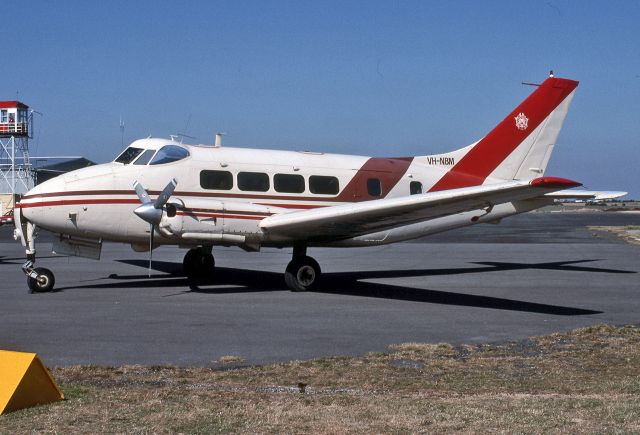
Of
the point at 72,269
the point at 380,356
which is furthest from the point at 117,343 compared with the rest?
the point at 72,269

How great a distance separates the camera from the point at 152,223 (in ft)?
59.3

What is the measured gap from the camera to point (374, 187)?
21.8 metres

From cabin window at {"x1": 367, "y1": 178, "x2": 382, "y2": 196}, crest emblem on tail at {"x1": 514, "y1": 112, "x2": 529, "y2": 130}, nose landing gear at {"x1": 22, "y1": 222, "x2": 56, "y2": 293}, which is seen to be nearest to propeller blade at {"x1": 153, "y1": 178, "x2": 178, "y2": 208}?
nose landing gear at {"x1": 22, "y1": 222, "x2": 56, "y2": 293}

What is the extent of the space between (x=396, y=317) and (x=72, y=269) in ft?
43.9

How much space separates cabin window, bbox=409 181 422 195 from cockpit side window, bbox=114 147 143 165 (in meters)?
7.45

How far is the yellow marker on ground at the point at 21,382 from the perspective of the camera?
7.45 metres

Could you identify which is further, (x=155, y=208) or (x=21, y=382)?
(x=155, y=208)

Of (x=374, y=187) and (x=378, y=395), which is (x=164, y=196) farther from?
(x=378, y=395)

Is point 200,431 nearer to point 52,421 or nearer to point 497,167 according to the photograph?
point 52,421

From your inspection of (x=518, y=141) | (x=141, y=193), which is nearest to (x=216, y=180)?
(x=141, y=193)

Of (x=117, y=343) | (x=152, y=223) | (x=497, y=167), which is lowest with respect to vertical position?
(x=117, y=343)

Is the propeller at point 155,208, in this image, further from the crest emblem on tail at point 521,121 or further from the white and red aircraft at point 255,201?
the crest emblem on tail at point 521,121

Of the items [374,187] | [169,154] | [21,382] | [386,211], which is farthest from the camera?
[374,187]

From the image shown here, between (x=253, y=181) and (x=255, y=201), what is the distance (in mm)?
517
